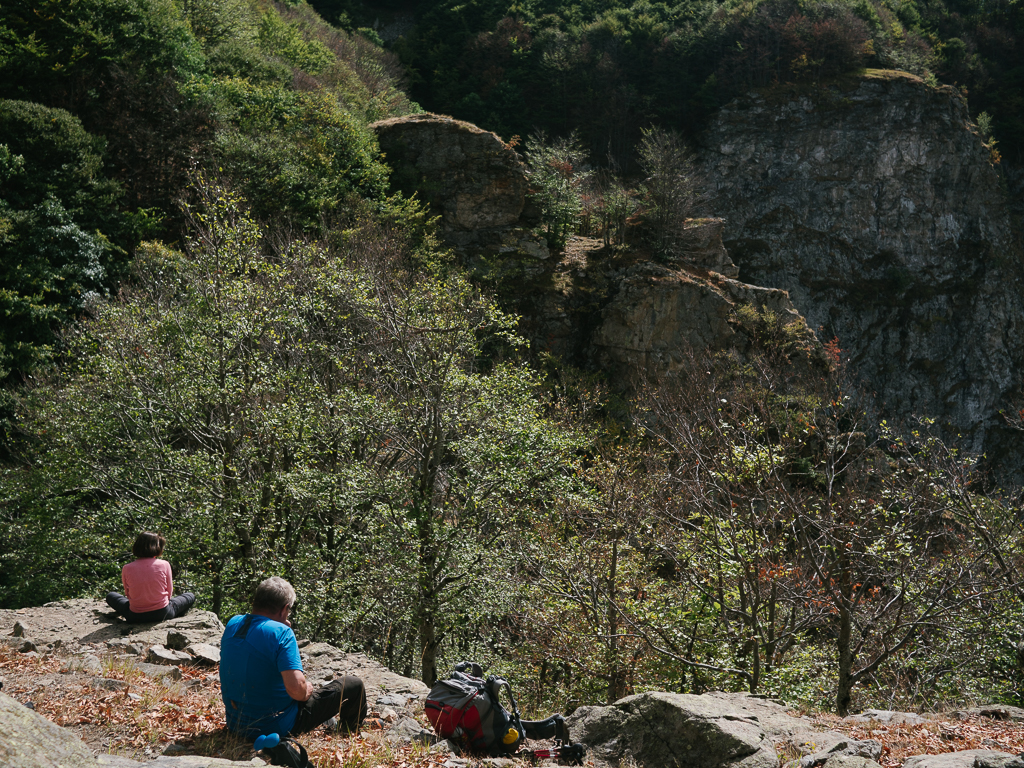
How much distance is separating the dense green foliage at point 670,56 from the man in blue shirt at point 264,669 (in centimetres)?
3989

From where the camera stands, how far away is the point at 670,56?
4075 cm

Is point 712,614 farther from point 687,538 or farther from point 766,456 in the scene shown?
point 766,456

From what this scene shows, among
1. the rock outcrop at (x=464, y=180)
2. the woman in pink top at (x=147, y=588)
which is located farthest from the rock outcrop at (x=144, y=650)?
the rock outcrop at (x=464, y=180)

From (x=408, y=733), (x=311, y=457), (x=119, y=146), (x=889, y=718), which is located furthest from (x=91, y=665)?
(x=119, y=146)

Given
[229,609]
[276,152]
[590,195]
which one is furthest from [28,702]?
[590,195]

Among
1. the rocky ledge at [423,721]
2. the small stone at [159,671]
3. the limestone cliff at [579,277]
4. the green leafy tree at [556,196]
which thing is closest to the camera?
the rocky ledge at [423,721]

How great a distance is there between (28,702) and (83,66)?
2129 centimetres

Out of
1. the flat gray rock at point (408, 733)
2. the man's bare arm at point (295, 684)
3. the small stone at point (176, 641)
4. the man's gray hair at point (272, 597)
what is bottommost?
→ the small stone at point (176, 641)

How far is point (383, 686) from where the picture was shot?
5672mm

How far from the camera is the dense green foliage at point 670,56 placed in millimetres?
38250

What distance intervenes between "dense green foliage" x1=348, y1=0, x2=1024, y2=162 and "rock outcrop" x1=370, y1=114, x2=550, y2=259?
16849 millimetres

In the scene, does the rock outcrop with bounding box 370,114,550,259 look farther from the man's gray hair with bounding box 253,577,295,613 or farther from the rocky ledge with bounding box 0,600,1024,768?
the man's gray hair with bounding box 253,577,295,613

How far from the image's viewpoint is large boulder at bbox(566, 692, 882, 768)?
4.34 metres

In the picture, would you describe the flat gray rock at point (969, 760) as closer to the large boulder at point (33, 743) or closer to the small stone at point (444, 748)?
the small stone at point (444, 748)
